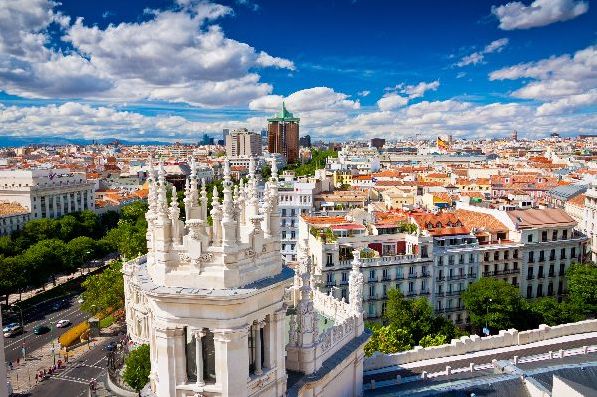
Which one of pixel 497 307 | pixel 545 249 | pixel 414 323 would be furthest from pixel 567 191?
pixel 414 323

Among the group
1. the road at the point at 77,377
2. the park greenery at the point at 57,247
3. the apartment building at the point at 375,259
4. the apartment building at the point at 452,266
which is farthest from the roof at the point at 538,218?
the park greenery at the point at 57,247

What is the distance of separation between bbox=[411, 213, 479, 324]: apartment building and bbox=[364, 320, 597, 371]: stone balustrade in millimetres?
26783

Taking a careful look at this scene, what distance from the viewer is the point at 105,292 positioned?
6450 centimetres

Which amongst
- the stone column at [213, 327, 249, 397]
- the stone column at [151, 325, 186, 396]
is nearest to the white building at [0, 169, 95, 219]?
the stone column at [151, 325, 186, 396]

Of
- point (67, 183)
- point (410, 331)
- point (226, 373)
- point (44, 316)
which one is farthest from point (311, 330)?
point (67, 183)

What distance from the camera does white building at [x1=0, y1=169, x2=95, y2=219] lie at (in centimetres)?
12038

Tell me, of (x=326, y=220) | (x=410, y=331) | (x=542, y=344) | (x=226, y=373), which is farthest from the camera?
(x=326, y=220)

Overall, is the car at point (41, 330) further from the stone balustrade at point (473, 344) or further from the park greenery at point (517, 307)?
the stone balustrade at point (473, 344)

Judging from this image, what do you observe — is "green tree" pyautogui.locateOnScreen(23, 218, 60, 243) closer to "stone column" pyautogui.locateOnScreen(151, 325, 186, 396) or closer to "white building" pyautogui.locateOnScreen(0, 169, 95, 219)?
"white building" pyautogui.locateOnScreen(0, 169, 95, 219)

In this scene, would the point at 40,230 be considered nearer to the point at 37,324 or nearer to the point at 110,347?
the point at 37,324

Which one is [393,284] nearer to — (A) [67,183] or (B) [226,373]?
(B) [226,373]

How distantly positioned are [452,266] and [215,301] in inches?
2100

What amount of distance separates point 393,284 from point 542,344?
27.2 m

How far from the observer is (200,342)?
15.4 metres
